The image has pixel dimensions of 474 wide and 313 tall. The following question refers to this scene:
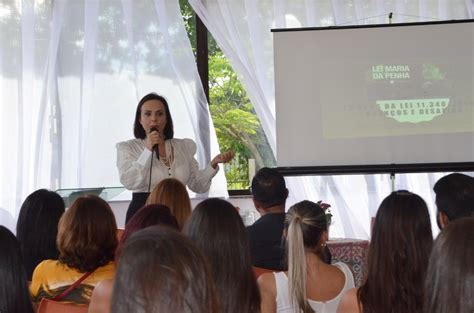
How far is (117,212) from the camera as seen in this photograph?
18.7 feet

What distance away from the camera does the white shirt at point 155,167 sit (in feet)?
14.1

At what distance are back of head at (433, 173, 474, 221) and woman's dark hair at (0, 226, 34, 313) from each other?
5.36ft

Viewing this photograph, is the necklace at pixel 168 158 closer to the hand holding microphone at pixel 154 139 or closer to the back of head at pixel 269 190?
the hand holding microphone at pixel 154 139

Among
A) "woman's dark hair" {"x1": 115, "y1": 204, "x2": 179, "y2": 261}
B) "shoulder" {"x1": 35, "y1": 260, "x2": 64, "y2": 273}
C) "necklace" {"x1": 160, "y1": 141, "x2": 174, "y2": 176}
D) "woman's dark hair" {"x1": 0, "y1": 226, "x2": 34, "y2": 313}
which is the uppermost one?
"necklace" {"x1": 160, "y1": 141, "x2": 174, "y2": 176}

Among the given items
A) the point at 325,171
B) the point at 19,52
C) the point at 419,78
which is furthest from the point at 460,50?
the point at 19,52

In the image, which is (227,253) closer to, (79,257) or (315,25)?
(79,257)

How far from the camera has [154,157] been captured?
437 cm

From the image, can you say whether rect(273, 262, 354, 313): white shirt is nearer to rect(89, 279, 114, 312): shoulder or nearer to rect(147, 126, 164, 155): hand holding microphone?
rect(89, 279, 114, 312): shoulder

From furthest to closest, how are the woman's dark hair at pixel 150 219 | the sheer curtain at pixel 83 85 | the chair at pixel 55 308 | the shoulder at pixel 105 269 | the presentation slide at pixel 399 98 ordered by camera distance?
the sheer curtain at pixel 83 85
the presentation slide at pixel 399 98
the shoulder at pixel 105 269
the woman's dark hair at pixel 150 219
the chair at pixel 55 308

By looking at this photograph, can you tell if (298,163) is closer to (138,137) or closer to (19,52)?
(138,137)

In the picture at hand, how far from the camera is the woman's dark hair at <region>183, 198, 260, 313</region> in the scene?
199 cm

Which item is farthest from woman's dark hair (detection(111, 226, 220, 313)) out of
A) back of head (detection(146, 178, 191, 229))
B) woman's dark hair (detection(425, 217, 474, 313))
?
back of head (detection(146, 178, 191, 229))

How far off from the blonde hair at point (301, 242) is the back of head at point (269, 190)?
687 mm

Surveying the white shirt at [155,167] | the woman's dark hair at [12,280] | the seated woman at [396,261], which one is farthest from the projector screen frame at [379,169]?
the woman's dark hair at [12,280]
